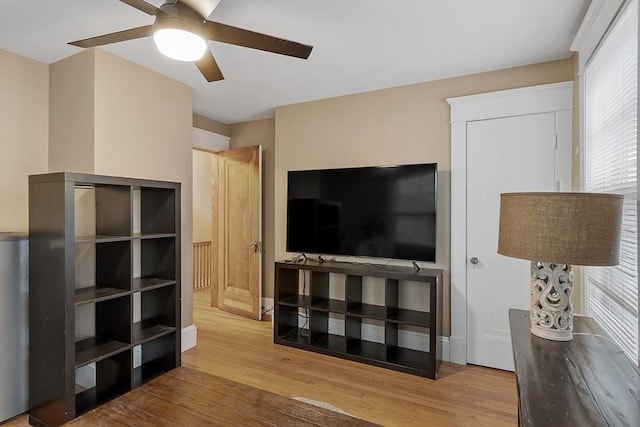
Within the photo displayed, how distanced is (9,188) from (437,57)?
3.46 metres

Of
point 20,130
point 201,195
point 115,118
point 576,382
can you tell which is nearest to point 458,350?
point 576,382

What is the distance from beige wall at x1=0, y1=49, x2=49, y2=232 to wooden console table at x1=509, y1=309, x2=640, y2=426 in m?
3.43

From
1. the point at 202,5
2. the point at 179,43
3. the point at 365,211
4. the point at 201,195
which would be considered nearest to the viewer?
the point at 202,5

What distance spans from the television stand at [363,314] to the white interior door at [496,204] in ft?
1.13

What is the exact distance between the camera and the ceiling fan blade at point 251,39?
1711 millimetres

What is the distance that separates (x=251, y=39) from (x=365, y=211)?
1830 millimetres

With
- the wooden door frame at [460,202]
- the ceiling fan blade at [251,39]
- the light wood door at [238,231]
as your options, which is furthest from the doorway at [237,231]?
the ceiling fan blade at [251,39]

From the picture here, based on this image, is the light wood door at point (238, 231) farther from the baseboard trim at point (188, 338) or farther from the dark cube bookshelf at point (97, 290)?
the dark cube bookshelf at point (97, 290)

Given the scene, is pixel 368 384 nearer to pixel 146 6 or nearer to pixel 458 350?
pixel 458 350

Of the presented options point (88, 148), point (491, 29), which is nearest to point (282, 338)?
point (88, 148)

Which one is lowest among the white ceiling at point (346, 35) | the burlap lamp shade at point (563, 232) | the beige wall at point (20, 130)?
the burlap lamp shade at point (563, 232)

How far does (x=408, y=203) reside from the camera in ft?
9.89

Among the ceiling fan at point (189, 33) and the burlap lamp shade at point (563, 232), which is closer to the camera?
the burlap lamp shade at point (563, 232)

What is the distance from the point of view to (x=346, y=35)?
233cm
